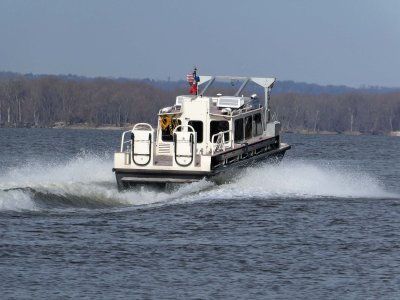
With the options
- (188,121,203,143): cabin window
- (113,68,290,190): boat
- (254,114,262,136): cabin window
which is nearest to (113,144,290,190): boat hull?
(113,68,290,190): boat

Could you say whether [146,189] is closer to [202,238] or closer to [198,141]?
[198,141]

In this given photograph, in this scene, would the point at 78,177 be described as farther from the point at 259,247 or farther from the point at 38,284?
the point at 38,284

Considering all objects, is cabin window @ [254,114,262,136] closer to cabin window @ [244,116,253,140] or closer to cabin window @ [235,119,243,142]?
cabin window @ [244,116,253,140]

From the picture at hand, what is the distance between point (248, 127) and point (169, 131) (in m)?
2.98

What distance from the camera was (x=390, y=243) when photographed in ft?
90.7

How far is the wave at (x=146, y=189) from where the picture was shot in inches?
1286

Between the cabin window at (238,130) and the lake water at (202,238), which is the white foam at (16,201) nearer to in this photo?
the lake water at (202,238)

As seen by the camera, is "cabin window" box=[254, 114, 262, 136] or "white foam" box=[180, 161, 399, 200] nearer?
"white foam" box=[180, 161, 399, 200]

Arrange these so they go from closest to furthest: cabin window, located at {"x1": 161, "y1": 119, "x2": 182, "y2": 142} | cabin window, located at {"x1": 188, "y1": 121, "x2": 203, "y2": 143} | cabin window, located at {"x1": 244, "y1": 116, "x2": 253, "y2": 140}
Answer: cabin window, located at {"x1": 188, "y1": 121, "x2": 203, "y2": 143} → cabin window, located at {"x1": 161, "y1": 119, "x2": 182, "y2": 142} → cabin window, located at {"x1": 244, "y1": 116, "x2": 253, "y2": 140}

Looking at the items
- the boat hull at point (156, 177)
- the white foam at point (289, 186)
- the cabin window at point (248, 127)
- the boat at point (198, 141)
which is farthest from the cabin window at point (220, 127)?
the boat hull at point (156, 177)

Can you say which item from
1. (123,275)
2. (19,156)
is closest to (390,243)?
(123,275)

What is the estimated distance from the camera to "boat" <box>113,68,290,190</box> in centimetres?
3509

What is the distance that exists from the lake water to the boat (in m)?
0.46

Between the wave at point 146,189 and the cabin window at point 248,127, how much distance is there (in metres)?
1.20
